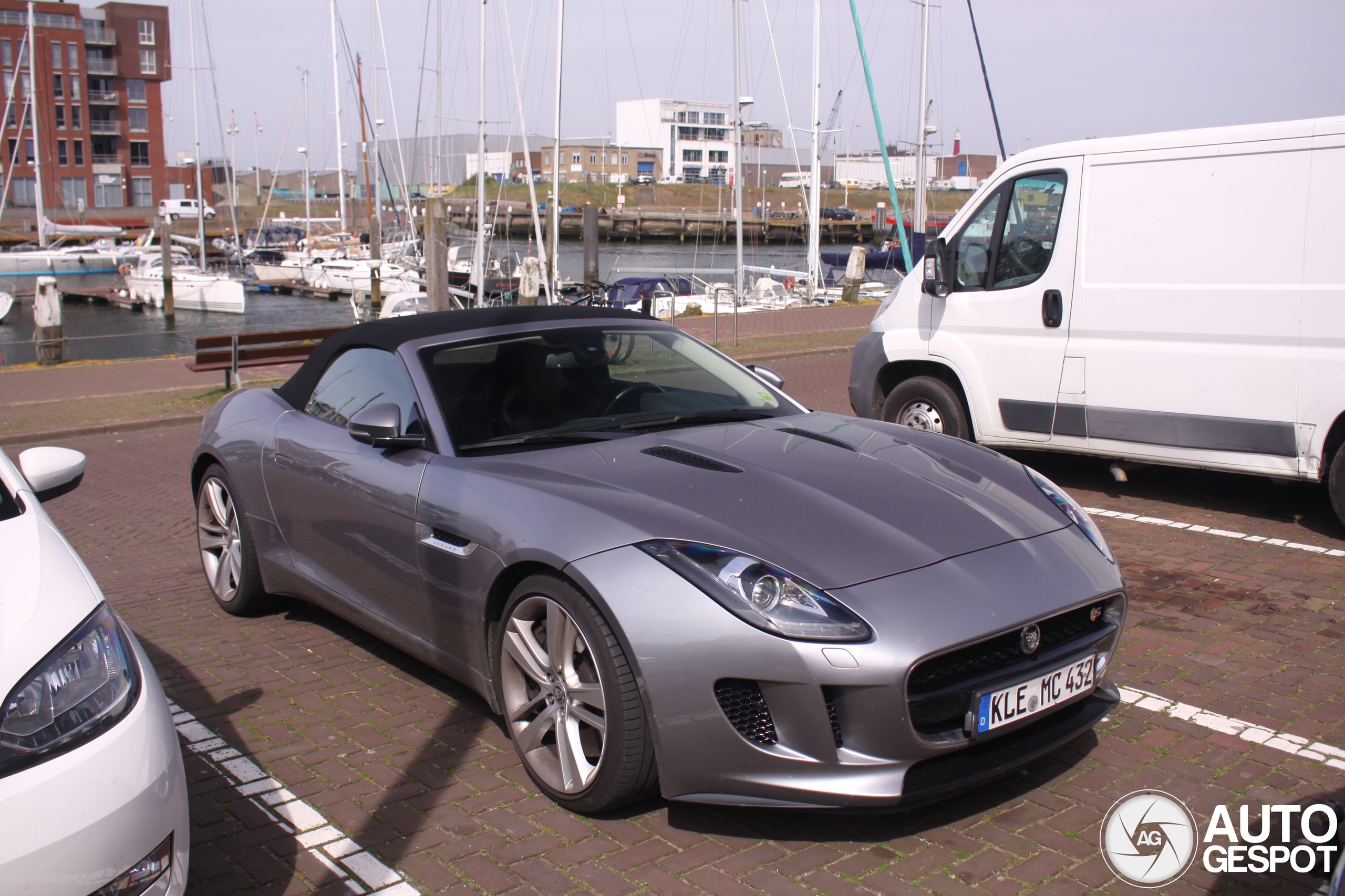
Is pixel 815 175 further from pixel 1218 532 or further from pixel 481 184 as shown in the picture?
pixel 1218 532

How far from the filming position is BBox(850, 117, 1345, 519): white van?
20.0 ft

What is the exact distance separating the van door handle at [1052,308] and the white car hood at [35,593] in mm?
5956

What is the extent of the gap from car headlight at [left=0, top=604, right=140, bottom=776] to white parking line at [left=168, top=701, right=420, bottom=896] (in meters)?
0.34

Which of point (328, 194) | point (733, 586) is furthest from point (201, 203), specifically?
point (328, 194)

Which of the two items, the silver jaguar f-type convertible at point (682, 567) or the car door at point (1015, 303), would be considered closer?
the silver jaguar f-type convertible at point (682, 567)

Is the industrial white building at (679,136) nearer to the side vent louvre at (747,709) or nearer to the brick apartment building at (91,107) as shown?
the brick apartment building at (91,107)

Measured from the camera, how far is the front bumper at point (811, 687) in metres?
2.92

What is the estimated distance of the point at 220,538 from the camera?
552cm

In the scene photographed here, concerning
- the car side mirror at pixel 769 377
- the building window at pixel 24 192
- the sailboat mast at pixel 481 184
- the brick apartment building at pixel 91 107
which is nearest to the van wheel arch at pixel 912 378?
the car side mirror at pixel 769 377

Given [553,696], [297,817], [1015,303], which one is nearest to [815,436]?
[553,696]

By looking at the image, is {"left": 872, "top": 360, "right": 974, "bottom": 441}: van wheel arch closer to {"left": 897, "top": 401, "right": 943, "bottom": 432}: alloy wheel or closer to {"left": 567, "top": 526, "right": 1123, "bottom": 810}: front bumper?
{"left": 897, "top": 401, "right": 943, "bottom": 432}: alloy wheel

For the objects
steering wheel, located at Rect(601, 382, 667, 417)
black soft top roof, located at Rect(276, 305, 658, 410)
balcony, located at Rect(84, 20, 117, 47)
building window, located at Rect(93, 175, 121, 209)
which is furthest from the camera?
balcony, located at Rect(84, 20, 117, 47)

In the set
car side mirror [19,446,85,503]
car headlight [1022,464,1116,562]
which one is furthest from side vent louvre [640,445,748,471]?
car side mirror [19,446,85,503]

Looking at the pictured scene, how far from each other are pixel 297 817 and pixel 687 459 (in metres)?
1.70
